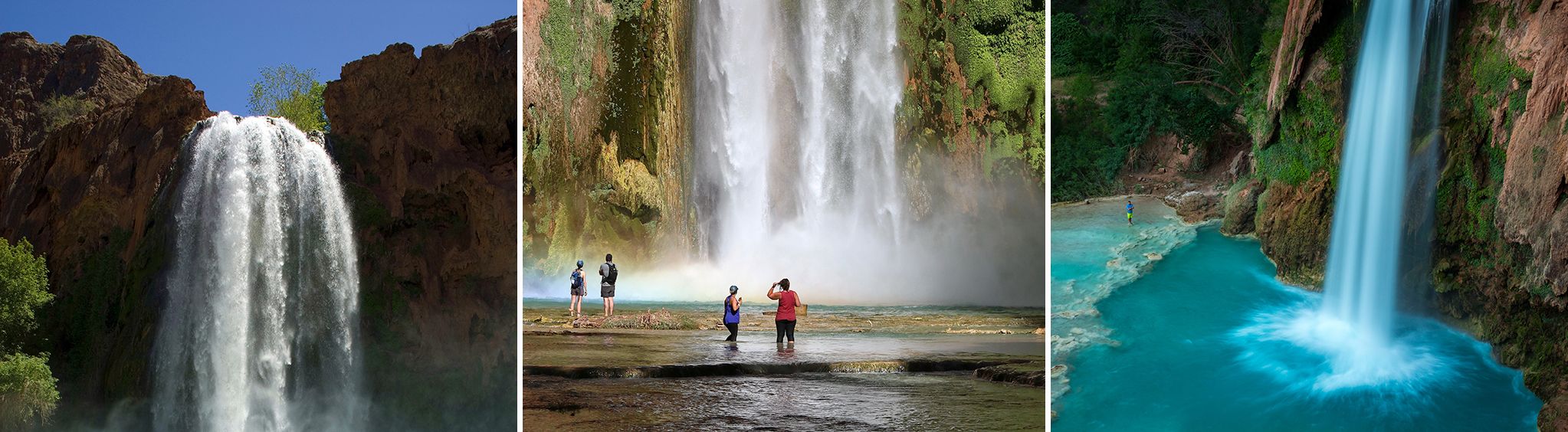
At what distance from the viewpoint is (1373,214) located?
5223 mm

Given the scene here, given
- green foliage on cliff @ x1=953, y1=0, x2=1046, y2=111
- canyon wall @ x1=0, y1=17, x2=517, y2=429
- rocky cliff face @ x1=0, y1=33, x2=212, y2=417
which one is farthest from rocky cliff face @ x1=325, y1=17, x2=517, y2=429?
green foliage on cliff @ x1=953, y1=0, x2=1046, y2=111

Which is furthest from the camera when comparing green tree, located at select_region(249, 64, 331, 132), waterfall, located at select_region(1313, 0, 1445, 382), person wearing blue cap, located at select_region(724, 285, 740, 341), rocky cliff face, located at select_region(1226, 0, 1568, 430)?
green tree, located at select_region(249, 64, 331, 132)

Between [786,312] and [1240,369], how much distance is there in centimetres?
243

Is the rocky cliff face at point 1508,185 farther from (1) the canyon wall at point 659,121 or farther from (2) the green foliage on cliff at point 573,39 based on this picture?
(2) the green foliage on cliff at point 573,39

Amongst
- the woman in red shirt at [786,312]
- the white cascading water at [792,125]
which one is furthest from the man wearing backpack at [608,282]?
the woman in red shirt at [786,312]

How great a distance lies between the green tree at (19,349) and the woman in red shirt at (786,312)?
13.9 feet

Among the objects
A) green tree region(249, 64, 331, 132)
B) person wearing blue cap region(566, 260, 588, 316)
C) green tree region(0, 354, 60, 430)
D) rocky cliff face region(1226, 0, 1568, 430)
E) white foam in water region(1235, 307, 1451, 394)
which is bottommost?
green tree region(0, 354, 60, 430)

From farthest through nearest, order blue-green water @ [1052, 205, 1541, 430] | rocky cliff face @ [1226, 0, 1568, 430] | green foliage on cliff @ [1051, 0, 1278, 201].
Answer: green foliage on cliff @ [1051, 0, 1278, 201] < blue-green water @ [1052, 205, 1541, 430] < rocky cliff face @ [1226, 0, 1568, 430]

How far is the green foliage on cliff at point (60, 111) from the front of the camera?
6770 millimetres

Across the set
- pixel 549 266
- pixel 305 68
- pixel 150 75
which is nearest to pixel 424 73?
pixel 305 68

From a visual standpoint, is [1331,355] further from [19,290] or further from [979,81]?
[19,290]

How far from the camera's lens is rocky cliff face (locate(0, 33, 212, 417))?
637 cm

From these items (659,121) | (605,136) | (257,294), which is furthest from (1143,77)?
(257,294)

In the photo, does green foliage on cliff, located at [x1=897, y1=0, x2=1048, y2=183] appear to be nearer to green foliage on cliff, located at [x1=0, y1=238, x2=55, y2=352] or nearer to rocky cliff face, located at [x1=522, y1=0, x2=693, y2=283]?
rocky cliff face, located at [x1=522, y1=0, x2=693, y2=283]
